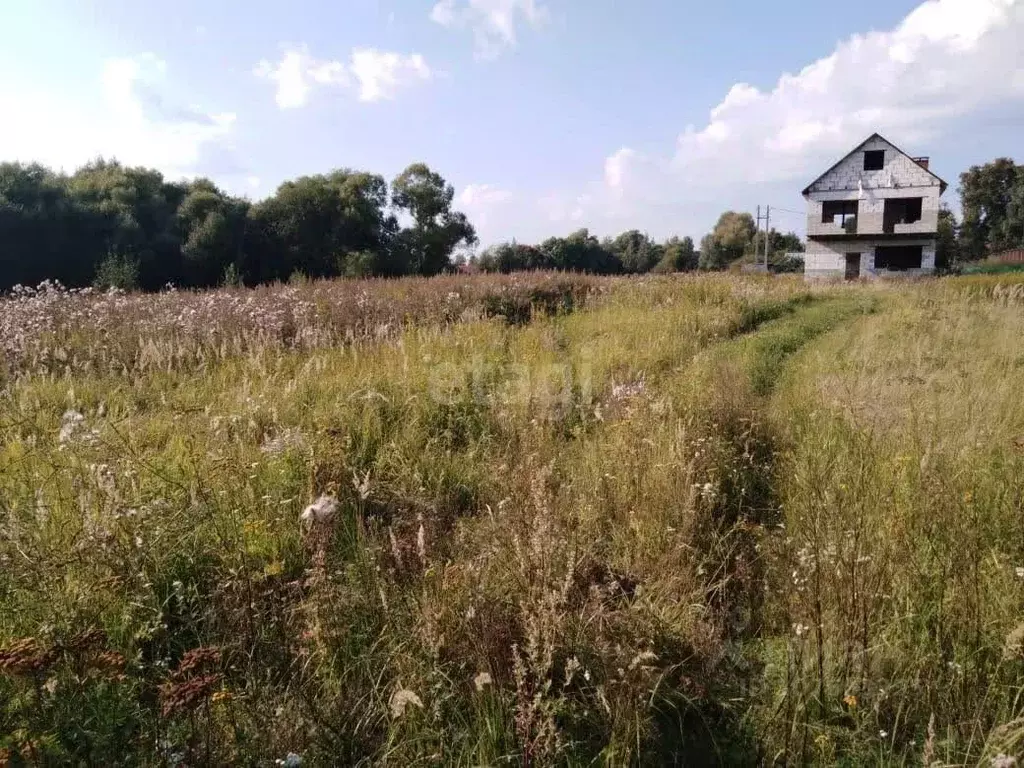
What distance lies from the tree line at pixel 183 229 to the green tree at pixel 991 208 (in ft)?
153

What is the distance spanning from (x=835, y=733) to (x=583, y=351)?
555cm

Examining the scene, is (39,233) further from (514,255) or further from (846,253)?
(846,253)

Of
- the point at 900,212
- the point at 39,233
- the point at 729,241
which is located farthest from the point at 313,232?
the point at 729,241

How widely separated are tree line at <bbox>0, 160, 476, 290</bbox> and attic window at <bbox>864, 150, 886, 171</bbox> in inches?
902

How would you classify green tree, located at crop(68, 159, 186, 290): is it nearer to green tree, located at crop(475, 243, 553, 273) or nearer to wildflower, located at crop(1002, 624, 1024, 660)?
green tree, located at crop(475, 243, 553, 273)

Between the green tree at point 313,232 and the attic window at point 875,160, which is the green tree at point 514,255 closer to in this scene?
the green tree at point 313,232

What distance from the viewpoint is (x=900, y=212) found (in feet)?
101

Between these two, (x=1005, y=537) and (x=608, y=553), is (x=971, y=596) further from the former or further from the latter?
(x=608, y=553)

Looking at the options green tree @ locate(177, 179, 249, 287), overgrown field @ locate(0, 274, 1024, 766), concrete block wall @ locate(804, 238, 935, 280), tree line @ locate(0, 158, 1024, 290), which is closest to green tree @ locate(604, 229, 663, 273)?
tree line @ locate(0, 158, 1024, 290)

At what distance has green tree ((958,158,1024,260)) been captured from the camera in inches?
1835

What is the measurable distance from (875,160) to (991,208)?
1187 inches

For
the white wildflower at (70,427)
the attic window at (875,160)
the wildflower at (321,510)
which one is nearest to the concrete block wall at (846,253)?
the attic window at (875,160)

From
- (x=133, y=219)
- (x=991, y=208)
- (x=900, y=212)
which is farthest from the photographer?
(x=991, y=208)

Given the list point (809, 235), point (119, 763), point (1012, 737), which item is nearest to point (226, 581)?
point (119, 763)
